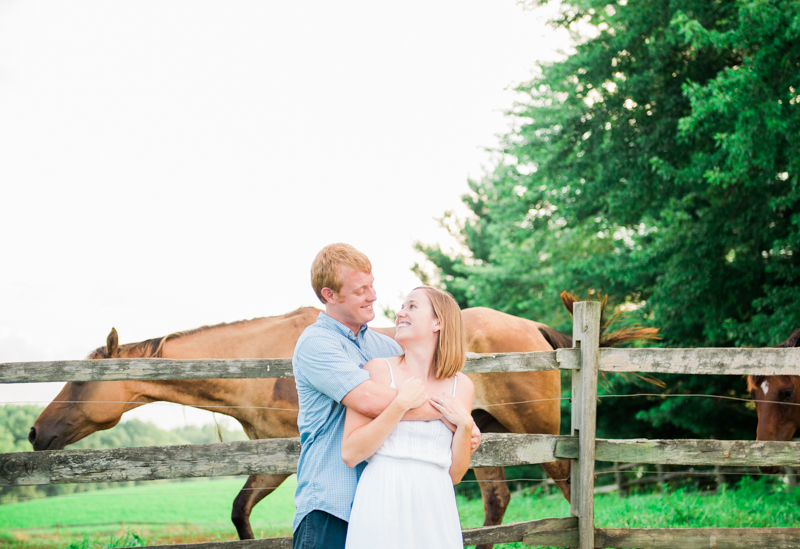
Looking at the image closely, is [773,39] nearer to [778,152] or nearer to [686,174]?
[778,152]

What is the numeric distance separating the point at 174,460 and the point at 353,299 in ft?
6.59

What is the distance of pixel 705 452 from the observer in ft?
12.1

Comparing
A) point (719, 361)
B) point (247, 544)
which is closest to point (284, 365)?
point (247, 544)

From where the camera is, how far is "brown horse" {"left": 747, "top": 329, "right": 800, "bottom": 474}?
4.98 metres

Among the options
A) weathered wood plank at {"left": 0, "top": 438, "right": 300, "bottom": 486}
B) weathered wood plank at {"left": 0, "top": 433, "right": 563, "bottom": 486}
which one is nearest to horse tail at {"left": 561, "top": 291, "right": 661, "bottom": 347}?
weathered wood plank at {"left": 0, "top": 433, "right": 563, "bottom": 486}

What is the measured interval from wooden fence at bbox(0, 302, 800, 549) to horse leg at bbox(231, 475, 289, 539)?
97 centimetres

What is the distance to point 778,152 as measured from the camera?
8289 mm

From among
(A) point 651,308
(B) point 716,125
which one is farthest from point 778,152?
(A) point 651,308

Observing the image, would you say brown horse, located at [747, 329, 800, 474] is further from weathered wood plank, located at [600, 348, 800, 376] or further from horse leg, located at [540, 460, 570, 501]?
horse leg, located at [540, 460, 570, 501]

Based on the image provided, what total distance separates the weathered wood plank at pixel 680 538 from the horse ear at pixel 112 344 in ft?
11.5

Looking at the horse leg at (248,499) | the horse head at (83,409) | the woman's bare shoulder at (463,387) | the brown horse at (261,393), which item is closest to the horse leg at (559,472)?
the brown horse at (261,393)

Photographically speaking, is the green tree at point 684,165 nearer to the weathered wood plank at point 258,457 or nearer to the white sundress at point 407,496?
the weathered wood plank at point 258,457

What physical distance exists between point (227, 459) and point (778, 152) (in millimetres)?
8697

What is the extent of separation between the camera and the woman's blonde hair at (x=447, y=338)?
2033mm
